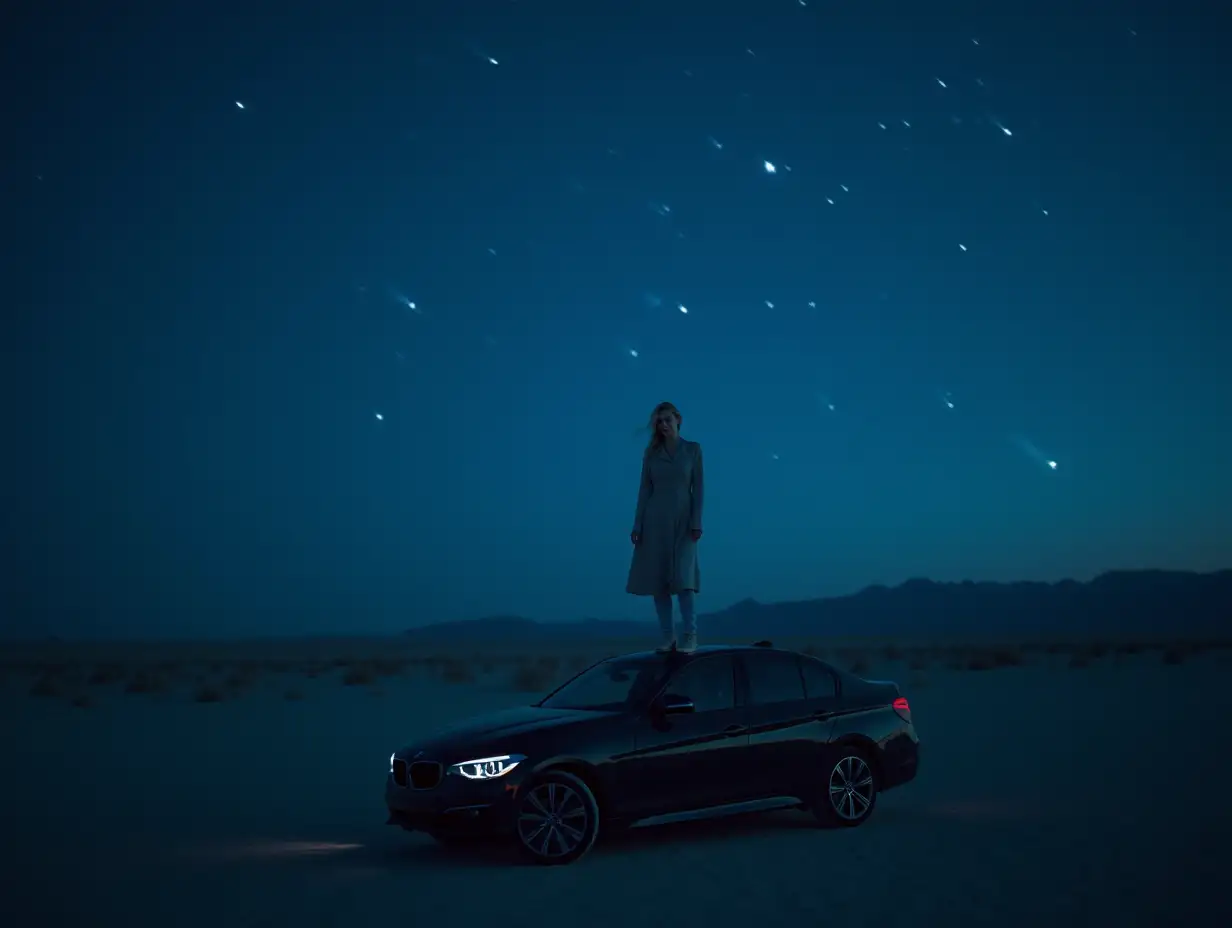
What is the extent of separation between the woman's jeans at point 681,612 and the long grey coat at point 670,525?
3.5 inches

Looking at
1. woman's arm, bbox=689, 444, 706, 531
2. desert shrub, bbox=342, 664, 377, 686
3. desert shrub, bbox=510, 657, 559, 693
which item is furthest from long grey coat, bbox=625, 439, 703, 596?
desert shrub, bbox=342, 664, 377, 686

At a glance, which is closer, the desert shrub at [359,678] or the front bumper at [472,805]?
the front bumper at [472,805]

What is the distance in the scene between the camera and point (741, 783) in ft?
34.0

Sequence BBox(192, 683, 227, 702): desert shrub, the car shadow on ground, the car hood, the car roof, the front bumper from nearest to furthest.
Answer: the front bumper < the car hood < the car shadow on ground < the car roof < BBox(192, 683, 227, 702): desert shrub

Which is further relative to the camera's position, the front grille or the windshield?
the windshield

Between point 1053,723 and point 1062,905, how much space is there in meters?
13.1

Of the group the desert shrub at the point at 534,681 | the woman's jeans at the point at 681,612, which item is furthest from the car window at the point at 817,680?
the desert shrub at the point at 534,681

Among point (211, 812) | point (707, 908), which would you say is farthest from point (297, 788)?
point (707, 908)

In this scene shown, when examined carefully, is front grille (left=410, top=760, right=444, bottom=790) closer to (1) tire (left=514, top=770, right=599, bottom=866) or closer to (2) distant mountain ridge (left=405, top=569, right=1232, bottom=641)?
(1) tire (left=514, top=770, right=599, bottom=866)

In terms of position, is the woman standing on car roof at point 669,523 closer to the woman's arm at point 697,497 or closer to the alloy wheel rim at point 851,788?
the woman's arm at point 697,497

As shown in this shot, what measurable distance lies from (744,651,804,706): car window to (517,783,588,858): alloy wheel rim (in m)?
1.90

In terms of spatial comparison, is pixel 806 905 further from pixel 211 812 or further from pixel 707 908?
pixel 211 812

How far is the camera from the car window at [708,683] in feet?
34.5

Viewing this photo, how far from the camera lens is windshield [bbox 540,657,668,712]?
34.1 ft
